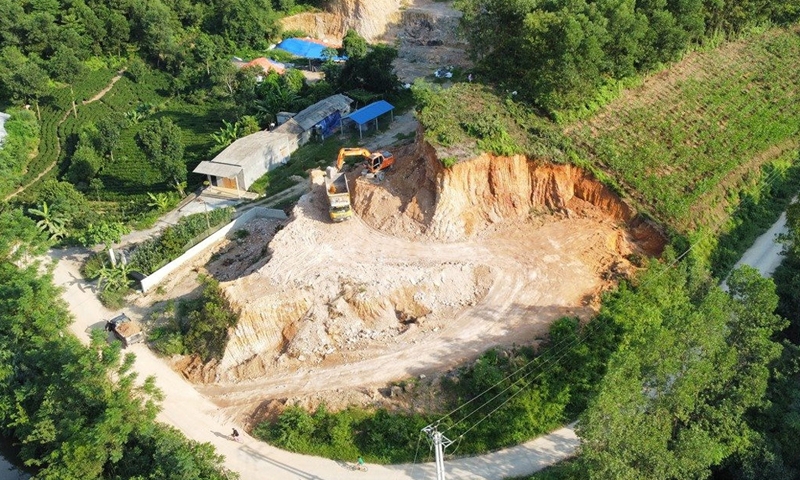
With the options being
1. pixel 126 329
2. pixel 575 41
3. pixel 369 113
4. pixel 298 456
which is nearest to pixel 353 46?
pixel 369 113

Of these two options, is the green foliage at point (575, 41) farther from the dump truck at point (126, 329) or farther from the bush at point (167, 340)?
the dump truck at point (126, 329)

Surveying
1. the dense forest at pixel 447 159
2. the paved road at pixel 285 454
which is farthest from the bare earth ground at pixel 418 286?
the dense forest at pixel 447 159

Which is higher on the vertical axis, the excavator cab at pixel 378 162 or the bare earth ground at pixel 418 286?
the excavator cab at pixel 378 162

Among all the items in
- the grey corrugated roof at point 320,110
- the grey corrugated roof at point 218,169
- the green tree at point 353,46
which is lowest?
the grey corrugated roof at point 218,169

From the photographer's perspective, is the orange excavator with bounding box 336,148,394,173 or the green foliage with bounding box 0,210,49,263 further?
the orange excavator with bounding box 336,148,394,173

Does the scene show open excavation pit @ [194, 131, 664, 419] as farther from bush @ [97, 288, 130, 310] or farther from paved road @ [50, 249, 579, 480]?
bush @ [97, 288, 130, 310]

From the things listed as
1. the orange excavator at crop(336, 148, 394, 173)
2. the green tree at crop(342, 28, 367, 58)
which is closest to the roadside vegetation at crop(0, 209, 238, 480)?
the orange excavator at crop(336, 148, 394, 173)
